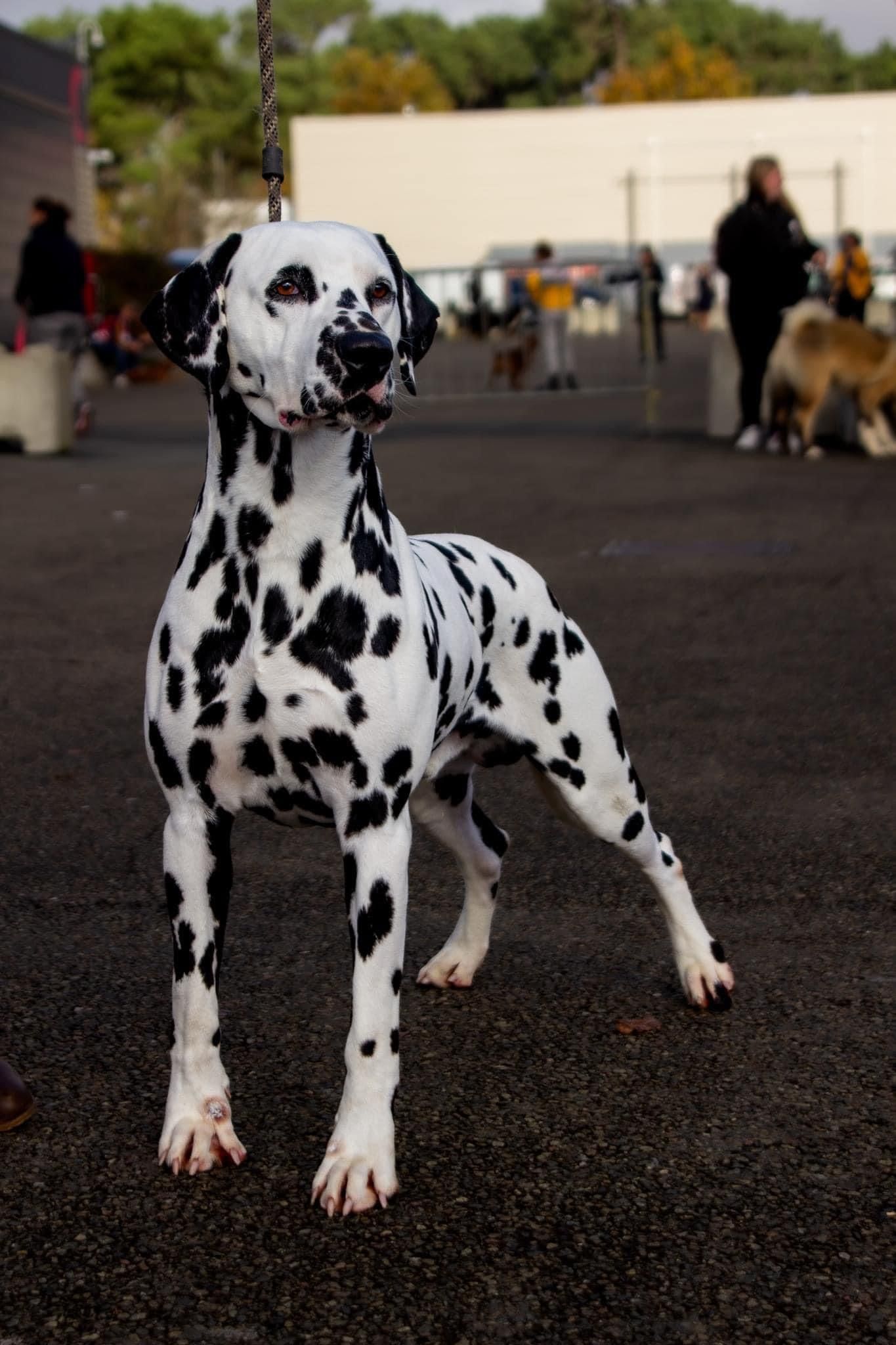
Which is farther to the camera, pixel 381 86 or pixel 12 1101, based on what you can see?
pixel 381 86

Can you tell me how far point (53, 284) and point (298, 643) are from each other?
51.0 feet

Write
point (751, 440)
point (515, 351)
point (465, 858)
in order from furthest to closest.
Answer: point (515, 351), point (751, 440), point (465, 858)

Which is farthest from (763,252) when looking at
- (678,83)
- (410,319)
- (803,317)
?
(678,83)

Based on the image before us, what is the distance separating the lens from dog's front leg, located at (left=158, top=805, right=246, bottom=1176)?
11.3 feet

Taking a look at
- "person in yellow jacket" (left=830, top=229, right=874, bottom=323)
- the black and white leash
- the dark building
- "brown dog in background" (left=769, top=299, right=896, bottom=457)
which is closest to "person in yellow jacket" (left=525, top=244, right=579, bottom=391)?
"person in yellow jacket" (left=830, top=229, right=874, bottom=323)

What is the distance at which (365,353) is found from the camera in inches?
121

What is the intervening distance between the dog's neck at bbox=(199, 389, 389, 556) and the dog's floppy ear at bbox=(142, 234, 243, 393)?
0.27 ft

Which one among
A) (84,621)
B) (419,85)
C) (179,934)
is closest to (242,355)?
(179,934)

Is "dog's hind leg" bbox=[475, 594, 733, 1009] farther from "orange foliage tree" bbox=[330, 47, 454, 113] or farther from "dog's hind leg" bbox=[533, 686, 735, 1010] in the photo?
"orange foliage tree" bbox=[330, 47, 454, 113]

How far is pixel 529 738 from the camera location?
4000mm

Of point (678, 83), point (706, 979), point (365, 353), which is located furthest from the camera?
point (678, 83)

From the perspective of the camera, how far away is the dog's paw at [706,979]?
425 centimetres

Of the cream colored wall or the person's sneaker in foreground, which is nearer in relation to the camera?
the person's sneaker in foreground

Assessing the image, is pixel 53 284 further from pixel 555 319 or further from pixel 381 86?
pixel 381 86
